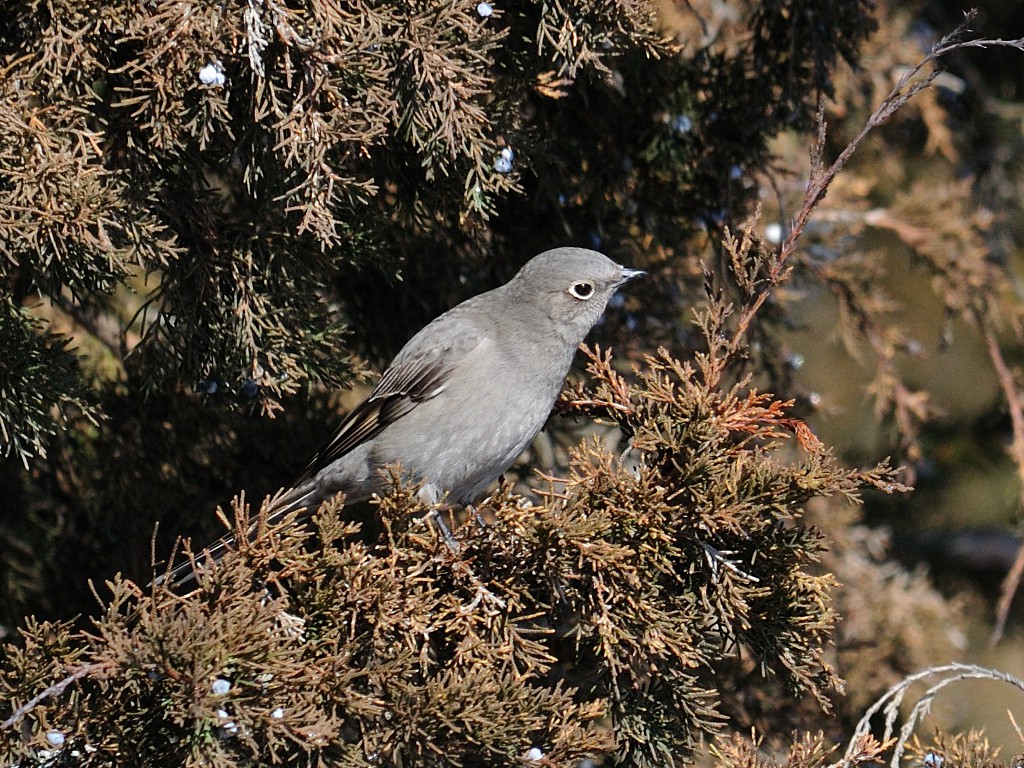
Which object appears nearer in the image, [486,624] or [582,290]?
[486,624]

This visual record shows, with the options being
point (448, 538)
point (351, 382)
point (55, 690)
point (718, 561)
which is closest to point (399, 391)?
point (351, 382)

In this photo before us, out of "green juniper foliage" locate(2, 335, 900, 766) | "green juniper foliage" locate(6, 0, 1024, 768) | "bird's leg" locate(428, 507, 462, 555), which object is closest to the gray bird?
"green juniper foliage" locate(6, 0, 1024, 768)

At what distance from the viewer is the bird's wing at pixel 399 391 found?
4.29 m

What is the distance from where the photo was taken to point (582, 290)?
424cm

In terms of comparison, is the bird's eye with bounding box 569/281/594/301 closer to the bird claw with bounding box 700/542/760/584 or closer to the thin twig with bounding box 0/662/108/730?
the bird claw with bounding box 700/542/760/584

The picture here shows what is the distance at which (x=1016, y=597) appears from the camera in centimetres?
738

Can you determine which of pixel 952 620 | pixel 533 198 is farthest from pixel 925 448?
pixel 533 198

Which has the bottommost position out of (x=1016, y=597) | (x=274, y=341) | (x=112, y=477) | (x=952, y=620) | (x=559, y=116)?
(x=1016, y=597)

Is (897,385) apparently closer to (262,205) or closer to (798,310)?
(798,310)

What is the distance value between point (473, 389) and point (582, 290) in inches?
24.0

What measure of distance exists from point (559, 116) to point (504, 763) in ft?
8.46

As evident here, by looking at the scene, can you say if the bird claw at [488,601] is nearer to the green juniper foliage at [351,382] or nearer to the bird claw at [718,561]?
the green juniper foliage at [351,382]

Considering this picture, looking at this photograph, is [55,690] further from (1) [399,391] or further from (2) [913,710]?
(2) [913,710]

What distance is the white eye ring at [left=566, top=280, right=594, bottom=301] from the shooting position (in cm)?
421
